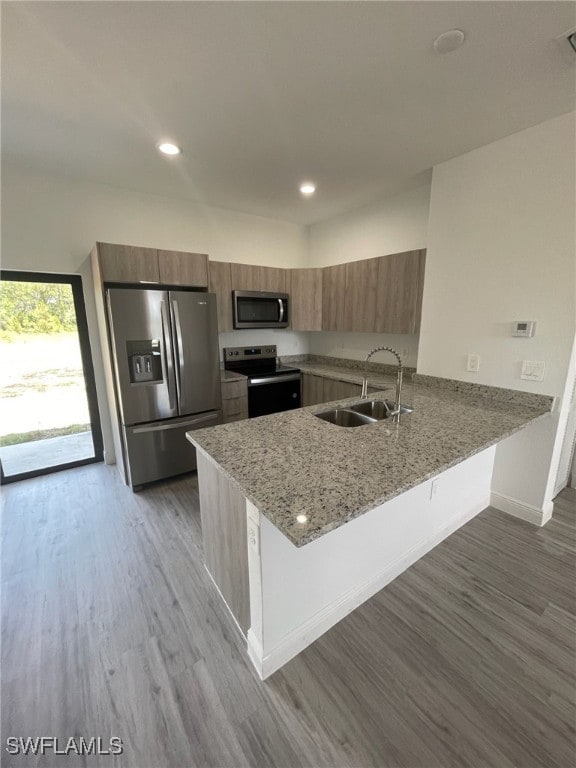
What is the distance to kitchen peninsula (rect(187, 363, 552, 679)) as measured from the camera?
1.13 meters

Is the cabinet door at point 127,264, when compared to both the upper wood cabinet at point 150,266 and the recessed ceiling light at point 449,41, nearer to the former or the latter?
the upper wood cabinet at point 150,266

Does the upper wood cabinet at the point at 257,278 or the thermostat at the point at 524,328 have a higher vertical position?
the upper wood cabinet at the point at 257,278

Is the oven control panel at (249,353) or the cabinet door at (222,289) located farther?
the oven control panel at (249,353)

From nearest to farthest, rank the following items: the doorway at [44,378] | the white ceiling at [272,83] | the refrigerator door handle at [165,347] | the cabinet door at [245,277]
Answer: the white ceiling at [272,83]
the refrigerator door handle at [165,347]
the doorway at [44,378]
the cabinet door at [245,277]

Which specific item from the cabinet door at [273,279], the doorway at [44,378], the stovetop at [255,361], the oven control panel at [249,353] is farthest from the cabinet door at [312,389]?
the doorway at [44,378]

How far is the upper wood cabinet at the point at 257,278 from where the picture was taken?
3.53m

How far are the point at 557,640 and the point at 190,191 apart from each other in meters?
4.20

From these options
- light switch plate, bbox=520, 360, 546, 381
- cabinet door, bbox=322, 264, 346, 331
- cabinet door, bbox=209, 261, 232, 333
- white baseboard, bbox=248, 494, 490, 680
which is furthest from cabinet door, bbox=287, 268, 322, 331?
white baseboard, bbox=248, 494, 490, 680

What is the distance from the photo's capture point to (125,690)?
1.32 meters

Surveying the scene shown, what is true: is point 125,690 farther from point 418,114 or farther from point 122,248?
point 418,114

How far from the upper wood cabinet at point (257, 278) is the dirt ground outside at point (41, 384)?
1.75 m

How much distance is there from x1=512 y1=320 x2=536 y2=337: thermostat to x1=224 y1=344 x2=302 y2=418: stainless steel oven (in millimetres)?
2290

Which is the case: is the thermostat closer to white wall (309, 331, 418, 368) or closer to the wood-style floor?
white wall (309, 331, 418, 368)

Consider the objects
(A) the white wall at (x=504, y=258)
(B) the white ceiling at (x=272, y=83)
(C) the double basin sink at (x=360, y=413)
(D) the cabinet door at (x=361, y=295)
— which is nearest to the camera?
(B) the white ceiling at (x=272, y=83)
